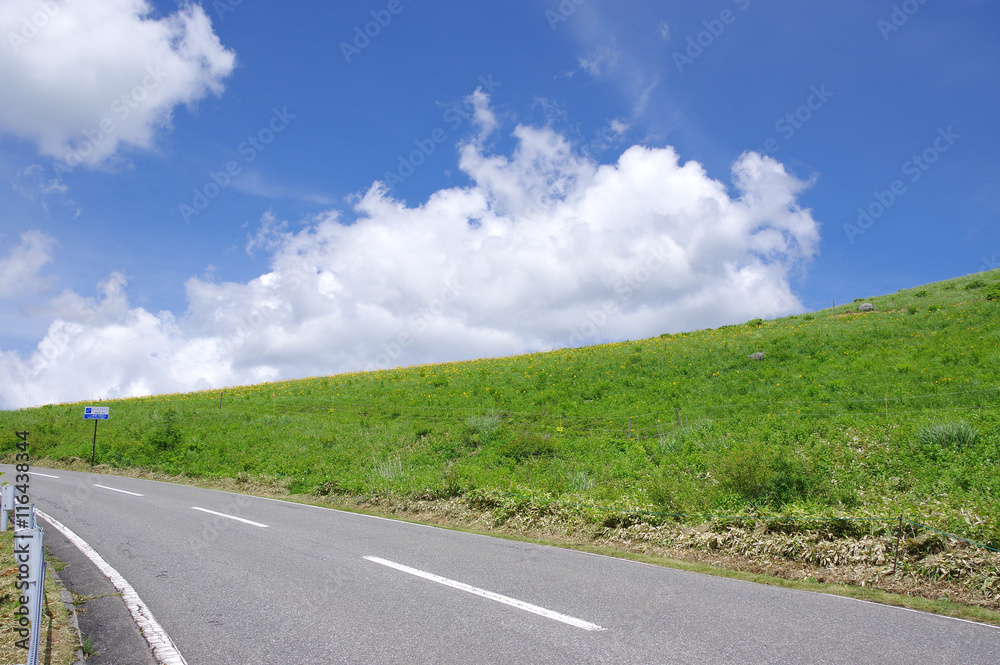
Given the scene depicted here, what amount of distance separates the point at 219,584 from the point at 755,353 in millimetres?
25890

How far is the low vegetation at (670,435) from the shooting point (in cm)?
999

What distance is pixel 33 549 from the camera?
150 inches

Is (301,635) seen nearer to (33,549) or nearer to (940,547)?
(33,549)

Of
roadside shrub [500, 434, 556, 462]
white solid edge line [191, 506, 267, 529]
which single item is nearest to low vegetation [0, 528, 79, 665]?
white solid edge line [191, 506, 267, 529]

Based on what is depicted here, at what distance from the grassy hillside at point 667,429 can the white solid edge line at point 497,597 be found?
531 cm

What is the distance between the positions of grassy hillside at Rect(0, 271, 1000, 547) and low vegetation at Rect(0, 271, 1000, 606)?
76 mm

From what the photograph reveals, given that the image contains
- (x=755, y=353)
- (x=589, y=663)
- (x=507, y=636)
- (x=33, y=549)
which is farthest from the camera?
(x=755, y=353)

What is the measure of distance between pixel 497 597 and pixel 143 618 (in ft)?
12.5

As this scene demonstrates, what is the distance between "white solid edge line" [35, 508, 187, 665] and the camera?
183 inches

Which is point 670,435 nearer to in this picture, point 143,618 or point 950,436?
point 950,436

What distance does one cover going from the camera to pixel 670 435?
1661 centimetres

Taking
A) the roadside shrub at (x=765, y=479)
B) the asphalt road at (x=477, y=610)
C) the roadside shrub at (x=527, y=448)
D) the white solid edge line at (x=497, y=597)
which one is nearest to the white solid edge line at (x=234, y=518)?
the asphalt road at (x=477, y=610)

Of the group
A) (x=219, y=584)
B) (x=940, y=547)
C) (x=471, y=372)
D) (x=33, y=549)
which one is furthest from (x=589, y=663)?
(x=471, y=372)

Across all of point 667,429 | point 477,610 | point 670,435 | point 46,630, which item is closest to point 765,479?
point 670,435
